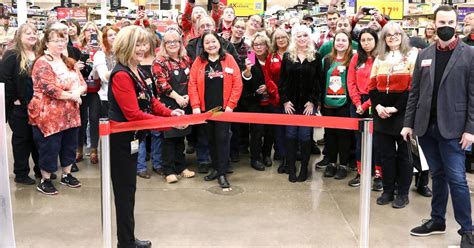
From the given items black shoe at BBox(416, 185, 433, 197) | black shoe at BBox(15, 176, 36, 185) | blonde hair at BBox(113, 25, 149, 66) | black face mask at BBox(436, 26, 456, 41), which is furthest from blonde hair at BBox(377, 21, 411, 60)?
Answer: black shoe at BBox(15, 176, 36, 185)

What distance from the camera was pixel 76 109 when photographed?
5.11 metres

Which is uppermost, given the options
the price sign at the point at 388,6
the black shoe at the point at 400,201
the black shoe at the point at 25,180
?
the price sign at the point at 388,6

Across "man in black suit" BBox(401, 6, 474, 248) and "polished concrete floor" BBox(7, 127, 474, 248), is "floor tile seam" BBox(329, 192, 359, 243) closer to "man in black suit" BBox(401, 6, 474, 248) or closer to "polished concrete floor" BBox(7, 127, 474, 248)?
"polished concrete floor" BBox(7, 127, 474, 248)

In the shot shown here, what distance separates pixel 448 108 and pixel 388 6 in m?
5.24

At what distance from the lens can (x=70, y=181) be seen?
531cm

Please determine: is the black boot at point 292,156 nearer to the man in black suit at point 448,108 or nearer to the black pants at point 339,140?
the black pants at point 339,140

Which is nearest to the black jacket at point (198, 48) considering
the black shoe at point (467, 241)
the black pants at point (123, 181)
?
the black pants at point (123, 181)

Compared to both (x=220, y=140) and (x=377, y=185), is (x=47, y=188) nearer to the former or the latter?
(x=220, y=140)

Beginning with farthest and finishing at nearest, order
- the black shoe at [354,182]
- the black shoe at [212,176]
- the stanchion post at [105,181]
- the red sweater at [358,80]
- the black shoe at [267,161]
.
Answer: the black shoe at [267,161]
the black shoe at [212,176]
the black shoe at [354,182]
the red sweater at [358,80]
the stanchion post at [105,181]

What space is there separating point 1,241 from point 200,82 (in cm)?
287

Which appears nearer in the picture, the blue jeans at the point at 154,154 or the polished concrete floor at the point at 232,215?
the polished concrete floor at the point at 232,215

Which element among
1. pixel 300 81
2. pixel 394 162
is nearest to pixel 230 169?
pixel 300 81

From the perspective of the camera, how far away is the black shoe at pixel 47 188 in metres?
5.04

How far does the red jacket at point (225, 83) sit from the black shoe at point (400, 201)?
186 centimetres
